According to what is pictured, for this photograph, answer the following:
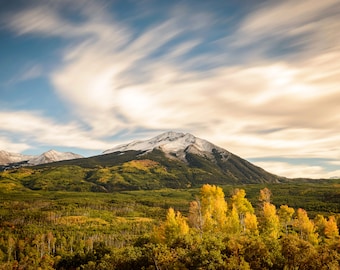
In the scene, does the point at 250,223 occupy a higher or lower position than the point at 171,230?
higher

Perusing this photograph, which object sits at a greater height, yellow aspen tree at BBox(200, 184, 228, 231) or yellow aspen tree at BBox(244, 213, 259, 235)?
yellow aspen tree at BBox(200, 184, 228, 231)

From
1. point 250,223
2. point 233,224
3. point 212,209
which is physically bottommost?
point 250,223

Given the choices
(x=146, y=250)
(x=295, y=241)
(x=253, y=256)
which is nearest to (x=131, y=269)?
(x=146, y=250)

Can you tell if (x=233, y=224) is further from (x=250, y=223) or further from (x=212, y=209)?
(x=250, y=223)

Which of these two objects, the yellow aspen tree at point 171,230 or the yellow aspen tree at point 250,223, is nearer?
the yellow aspen tree at point 171,230

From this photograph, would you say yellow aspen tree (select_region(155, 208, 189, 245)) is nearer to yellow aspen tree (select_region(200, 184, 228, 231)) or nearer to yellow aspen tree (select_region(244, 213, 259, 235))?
yellow aspen tree (select_region(200, 184, 228, 231))

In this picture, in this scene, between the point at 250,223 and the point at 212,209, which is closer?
the point at 212,209

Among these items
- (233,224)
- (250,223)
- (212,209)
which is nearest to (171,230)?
(212,209)

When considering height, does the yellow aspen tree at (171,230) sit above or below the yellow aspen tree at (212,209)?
below

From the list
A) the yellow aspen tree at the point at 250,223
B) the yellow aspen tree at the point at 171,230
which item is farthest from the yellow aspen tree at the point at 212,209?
the yellow aspen tree at the point at 250,223

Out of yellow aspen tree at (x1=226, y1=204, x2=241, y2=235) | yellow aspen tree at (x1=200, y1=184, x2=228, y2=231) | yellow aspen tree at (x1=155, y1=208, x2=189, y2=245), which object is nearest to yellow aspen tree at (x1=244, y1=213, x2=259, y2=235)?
yellow aspen tree at (x1=226, y1=204, x2=241, y2=235)

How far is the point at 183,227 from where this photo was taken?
94562 mm

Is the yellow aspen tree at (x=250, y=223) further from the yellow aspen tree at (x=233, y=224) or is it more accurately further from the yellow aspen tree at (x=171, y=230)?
the yellow aspen tree at (x=171, y=230)

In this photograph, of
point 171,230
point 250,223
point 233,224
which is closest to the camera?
point 171,230
